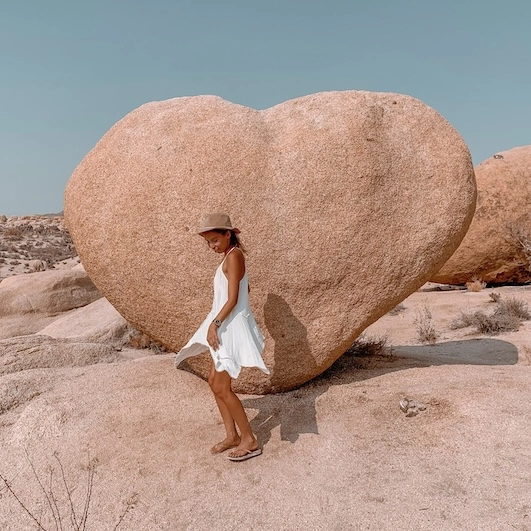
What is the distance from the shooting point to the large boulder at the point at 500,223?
9672mm

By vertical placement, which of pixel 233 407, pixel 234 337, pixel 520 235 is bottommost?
pixel 233 407

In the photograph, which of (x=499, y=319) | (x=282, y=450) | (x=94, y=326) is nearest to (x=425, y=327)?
(x=499, y=319)

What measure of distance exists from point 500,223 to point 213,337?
791 cm

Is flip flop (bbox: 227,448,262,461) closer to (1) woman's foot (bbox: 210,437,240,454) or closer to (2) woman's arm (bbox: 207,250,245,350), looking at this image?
Result: (1) woman's foot (bbox: 210,437,240,454)

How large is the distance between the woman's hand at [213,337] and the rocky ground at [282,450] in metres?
0.75

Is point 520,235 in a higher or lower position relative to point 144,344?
higher

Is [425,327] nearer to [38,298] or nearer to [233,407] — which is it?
[233,407]

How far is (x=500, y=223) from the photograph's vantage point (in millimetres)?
9680

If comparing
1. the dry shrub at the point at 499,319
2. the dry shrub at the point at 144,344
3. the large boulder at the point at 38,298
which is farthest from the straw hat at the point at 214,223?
the large boulder at the point at 38,298

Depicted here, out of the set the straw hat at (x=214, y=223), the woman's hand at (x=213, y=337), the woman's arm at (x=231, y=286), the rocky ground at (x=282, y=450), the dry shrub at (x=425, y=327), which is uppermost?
the straw hat at (x=214, y=223)

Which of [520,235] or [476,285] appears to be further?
[476,285]

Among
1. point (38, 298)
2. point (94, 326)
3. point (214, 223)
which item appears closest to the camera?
point (214, 223)

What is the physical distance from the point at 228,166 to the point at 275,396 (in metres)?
1.80

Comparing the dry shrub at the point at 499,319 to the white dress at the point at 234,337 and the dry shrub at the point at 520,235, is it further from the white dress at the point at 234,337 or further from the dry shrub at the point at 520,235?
the white dress at the point at 234,337
